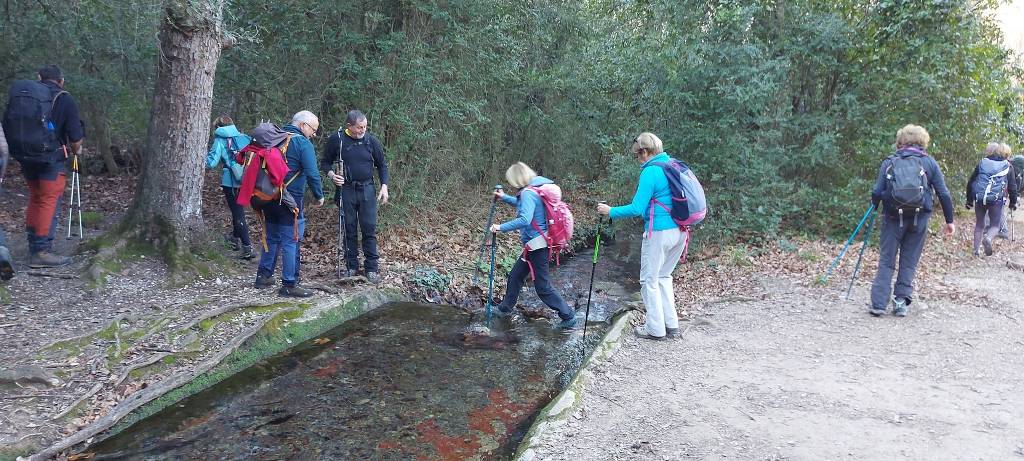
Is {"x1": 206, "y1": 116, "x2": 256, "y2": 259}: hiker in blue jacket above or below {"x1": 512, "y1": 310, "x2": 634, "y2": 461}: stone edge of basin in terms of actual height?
above

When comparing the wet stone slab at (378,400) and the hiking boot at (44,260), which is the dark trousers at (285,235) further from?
the hiking boot at (44,260)

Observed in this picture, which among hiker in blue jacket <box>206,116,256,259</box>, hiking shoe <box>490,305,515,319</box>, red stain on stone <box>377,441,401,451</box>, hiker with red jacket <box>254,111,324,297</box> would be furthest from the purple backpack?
hiker in blue jacket <box>206,116,256,259</box>

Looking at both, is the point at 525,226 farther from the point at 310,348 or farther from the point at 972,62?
the point at 972,62

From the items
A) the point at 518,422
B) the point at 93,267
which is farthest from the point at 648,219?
the point at 93,267

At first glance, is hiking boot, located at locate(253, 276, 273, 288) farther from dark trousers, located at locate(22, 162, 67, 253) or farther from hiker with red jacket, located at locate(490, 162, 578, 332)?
hiker with red jacket, located at locate(490, 162, 578, 332)

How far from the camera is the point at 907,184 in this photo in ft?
23.3

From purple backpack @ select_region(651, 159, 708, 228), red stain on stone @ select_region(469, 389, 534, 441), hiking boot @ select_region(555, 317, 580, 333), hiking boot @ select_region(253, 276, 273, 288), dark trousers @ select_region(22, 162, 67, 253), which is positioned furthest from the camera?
hiking boot @ select_region(555, 317, 580, 333)

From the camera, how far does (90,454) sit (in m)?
4.60

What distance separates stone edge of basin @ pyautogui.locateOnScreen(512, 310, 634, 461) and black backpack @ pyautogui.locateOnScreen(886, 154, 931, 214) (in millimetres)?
3402

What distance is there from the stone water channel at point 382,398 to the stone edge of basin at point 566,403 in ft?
0.99

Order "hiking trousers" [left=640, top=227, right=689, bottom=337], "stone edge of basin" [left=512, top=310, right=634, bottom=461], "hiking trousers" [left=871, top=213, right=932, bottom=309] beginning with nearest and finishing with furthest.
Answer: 1. "stone edge of basin" [left=512, top=310, right=634, bottom=461]
2. "hiking trousers" [left=640, top=227, right=689, bottom=337]
3. "hiking trousers" [left=871, top=213, right=932, bottom=309]

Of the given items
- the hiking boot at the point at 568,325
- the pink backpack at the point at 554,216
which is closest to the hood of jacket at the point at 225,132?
the pink backpack at the point at 554,216

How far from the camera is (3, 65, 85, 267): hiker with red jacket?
748 cm

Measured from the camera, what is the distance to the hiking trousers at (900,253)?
7.40 m
